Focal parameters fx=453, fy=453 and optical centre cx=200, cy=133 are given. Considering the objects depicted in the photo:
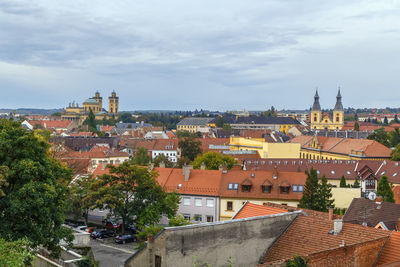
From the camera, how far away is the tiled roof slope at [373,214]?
28453 millimetres

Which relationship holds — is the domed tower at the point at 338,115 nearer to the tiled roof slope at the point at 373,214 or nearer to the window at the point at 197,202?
the window at the point at 197,202

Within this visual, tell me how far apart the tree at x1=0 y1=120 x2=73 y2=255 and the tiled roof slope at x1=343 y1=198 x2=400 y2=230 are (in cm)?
1805

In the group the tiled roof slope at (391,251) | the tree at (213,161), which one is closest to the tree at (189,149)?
the tree at (213,161)

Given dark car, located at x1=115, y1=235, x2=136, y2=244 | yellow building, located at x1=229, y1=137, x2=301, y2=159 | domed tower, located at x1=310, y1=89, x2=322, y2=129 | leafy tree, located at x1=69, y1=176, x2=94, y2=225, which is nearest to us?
dark car, located at x1=115, y1=235, x2=136, y2=244

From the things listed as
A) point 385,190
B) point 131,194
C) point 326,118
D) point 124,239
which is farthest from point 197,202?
point 326,118

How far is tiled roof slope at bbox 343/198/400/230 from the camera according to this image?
2845 cm

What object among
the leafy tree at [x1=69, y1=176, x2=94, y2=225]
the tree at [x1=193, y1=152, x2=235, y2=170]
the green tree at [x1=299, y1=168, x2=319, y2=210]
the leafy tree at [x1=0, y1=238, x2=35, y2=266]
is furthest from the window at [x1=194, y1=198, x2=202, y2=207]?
the leafy tree at [x1=0, y1=238, x2=35, y2=266]

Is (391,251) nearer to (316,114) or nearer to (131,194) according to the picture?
(131,194)

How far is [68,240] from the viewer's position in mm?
24797

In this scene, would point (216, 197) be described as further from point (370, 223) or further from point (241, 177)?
point (370, 223)

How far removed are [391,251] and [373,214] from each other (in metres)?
11.7

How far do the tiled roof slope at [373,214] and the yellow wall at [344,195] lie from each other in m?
15.9

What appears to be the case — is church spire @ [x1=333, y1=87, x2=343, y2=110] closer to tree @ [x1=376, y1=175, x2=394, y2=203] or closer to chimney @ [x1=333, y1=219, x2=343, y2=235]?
tree @ [x1=376, y1=175, x2=394, y2=203]

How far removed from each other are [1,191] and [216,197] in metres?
28.8
